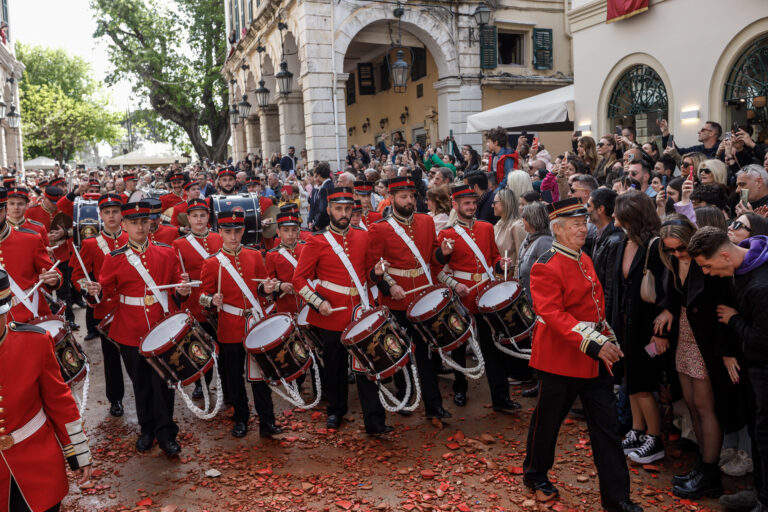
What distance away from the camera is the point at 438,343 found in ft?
17.7

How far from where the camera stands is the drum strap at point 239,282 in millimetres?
5734

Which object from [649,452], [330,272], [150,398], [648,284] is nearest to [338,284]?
[330,272]

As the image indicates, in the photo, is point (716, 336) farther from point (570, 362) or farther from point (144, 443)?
point (144, 443)

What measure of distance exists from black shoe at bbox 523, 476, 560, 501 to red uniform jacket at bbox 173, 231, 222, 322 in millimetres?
3551

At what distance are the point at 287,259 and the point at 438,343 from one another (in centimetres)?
211

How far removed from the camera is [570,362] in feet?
13.3

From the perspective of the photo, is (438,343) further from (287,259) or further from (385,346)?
(287,259)

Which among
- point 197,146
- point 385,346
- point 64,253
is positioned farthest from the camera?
point 197,146

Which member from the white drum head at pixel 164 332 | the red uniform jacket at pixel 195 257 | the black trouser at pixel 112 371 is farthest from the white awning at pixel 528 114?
the white drum head at pixel 164 332

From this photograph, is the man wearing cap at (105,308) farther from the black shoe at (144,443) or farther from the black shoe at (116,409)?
the black shoe at (144,443)

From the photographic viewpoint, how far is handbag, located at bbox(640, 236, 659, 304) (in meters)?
4.49

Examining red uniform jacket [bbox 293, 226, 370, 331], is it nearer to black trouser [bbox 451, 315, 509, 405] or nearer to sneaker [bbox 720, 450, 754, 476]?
black trouser [bbox 451, 315, 509, 405]

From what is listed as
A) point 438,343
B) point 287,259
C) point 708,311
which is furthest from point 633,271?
point 287,259

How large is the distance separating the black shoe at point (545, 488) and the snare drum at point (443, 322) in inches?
53.1
